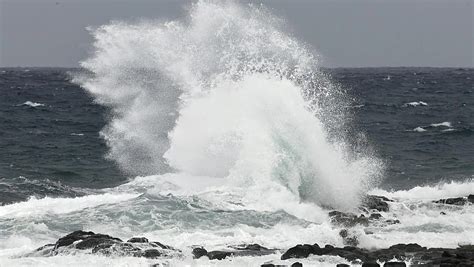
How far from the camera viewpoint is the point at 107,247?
16.0 m

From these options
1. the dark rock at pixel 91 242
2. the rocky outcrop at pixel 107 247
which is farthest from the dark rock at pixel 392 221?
the dark rock at pixel 91 242

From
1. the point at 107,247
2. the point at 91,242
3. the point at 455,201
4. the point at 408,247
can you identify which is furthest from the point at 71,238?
the point at 455,201

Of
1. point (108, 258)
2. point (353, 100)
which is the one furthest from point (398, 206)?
point (353, 100)

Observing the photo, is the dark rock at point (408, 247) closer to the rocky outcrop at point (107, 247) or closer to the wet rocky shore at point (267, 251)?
the wet rocky shore at point (267, 251)

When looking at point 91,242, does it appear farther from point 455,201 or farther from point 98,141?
point 98,141

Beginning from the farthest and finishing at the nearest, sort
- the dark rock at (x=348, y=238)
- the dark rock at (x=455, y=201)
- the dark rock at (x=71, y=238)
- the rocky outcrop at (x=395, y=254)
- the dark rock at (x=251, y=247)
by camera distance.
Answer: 1. the dark rock at (x=455, y=201)
2. the dark rock at (x=348, y=238)
3. the dark rock at (x=251, y=247)
4. the dark rock at (x=71, y=238)
5. the rocky outcrop at (x=395, y=254)

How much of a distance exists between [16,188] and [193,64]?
295 inches

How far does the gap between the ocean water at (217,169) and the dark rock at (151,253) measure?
1.14 feet

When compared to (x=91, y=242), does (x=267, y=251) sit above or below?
below

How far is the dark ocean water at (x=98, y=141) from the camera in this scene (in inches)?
1137

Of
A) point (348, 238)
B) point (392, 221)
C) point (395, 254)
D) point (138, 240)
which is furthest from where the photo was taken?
point (392, 221)

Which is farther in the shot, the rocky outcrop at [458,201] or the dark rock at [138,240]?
the rocky outcrop at [458,201]

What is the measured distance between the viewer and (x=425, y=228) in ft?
65.1

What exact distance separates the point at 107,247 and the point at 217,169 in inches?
349
